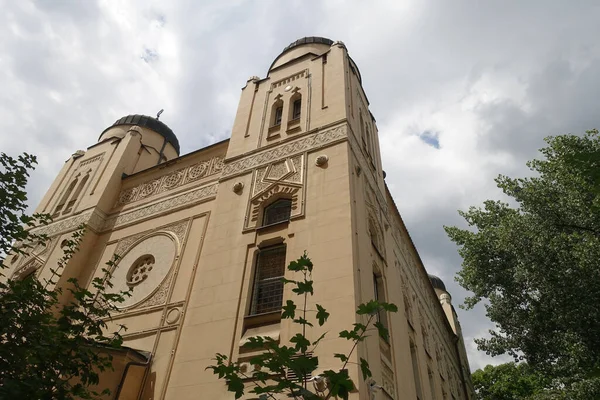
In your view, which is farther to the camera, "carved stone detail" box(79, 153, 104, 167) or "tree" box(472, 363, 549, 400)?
"tree" box(472, 363, 549, 400)

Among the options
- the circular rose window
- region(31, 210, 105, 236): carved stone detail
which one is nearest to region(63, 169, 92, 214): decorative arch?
region(31, 210, 105, 236): carved stone detail

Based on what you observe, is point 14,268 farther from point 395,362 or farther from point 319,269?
point 395,362

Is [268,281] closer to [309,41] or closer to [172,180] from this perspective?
[172,180]

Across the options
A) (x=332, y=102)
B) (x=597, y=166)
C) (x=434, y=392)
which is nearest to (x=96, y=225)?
(x=332, y=102)

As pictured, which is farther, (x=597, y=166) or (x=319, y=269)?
(x=319, y=269)

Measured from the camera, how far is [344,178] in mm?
9078

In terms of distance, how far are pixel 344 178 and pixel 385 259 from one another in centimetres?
280

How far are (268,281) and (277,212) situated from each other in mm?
1923

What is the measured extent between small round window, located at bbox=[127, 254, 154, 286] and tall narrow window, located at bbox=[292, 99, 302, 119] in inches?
219

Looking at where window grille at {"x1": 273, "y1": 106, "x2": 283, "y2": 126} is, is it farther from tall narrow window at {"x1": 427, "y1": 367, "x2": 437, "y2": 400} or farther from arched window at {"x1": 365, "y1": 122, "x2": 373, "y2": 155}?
tall narrow window at {"x1": 427, "y1": 367, "x2": 437, "y2": 400}

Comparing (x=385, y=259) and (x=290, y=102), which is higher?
(x=290, y=102)

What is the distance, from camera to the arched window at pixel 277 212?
9602mm

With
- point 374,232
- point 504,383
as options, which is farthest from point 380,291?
point 504,383

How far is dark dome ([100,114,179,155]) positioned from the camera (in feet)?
62.4
